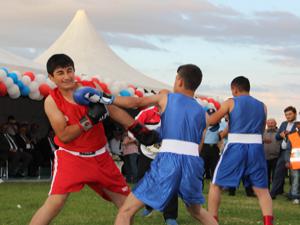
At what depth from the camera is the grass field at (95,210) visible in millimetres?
9043

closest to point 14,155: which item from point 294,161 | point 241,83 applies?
point 294,161

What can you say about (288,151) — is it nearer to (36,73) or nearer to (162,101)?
(36,73)

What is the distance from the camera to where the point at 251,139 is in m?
7.91

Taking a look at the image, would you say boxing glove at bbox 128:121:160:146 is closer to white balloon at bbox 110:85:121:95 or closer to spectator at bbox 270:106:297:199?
spectator at bbox 270:106:297:199

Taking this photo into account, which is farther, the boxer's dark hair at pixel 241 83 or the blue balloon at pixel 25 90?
the blue balloon at pixel 25 90

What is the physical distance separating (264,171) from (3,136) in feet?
30.5

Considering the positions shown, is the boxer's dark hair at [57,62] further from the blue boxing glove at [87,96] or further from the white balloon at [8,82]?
the white balloon at [8,82]

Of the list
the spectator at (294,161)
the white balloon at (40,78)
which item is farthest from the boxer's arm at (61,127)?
the white balloon at (40,78)

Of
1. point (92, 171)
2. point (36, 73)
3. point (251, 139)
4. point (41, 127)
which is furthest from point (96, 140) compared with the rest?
point (41, 127)

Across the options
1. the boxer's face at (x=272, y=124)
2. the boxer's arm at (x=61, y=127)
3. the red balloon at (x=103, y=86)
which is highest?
the boxer's arm at (x=61, y=127)

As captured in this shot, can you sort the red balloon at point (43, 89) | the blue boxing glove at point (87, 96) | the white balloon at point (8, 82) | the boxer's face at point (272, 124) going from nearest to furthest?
the blue boxing glove at point (87, 96) < the white balloon at point (8, 82) < the boxer's face at point (272, 124) < the red balloon at point (43, 89)

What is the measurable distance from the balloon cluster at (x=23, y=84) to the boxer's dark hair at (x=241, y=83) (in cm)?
788

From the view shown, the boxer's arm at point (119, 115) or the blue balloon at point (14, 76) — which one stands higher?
the boxer's arm at point (119, 115)

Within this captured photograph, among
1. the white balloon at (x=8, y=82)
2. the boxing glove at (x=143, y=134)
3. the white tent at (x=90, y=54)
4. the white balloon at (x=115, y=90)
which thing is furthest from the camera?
the white tent at (x=90, y=54)
